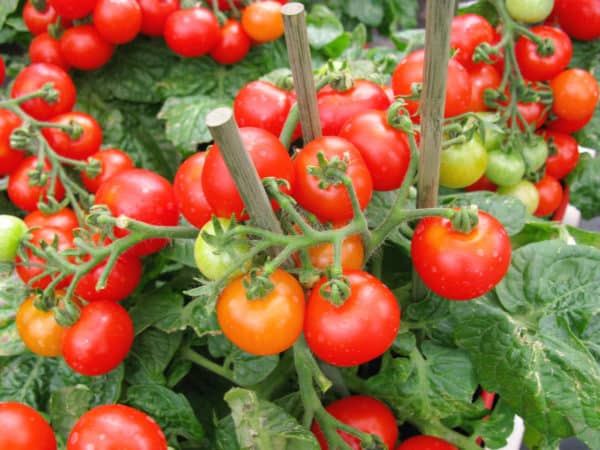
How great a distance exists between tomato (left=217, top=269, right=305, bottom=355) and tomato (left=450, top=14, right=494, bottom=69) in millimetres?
519

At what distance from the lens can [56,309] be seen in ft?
2.00

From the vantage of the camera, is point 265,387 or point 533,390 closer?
point 533,390

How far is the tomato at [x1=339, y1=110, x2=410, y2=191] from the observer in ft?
1.76

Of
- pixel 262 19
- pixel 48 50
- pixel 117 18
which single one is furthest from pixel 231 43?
pixel 48 50

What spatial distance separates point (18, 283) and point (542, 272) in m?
0.69

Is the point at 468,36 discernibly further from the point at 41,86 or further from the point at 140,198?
the point at 41,86

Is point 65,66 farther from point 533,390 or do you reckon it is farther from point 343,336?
point 533,390

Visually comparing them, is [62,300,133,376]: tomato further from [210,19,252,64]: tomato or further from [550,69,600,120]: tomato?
[550,69,600,120]: tomato

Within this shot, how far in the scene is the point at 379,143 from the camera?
534 mm

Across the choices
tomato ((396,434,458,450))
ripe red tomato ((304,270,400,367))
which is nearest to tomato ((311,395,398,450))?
tomato ((396,434,458,450))

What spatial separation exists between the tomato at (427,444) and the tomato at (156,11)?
853 mm

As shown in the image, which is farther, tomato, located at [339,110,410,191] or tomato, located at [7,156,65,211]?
tomato, located at [7,156,65,211]

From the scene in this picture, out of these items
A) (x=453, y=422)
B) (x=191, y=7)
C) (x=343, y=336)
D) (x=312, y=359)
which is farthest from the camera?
(x=191, y=7)

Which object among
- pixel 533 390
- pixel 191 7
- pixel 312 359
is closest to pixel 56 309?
pixel 312 359
